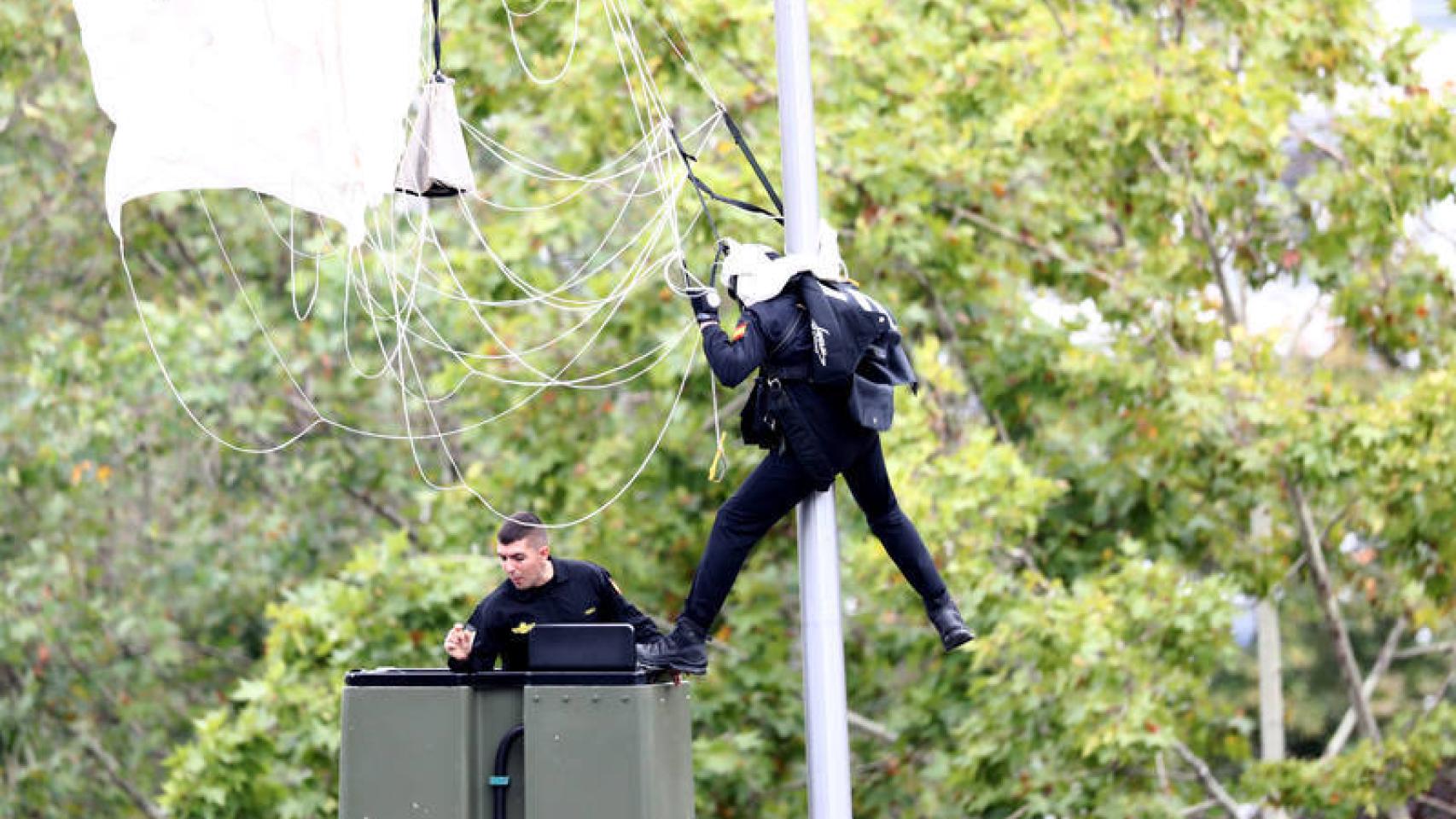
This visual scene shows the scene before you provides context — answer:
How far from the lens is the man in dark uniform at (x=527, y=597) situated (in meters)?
8.10

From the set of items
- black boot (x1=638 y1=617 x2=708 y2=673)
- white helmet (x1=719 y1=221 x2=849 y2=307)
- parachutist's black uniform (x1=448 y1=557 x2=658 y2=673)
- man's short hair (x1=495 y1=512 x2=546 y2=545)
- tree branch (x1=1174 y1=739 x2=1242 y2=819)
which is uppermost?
white helmet (x1=719 y1=221 x2=849 y2=307)

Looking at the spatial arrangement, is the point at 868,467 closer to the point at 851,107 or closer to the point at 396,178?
the point at 396,178

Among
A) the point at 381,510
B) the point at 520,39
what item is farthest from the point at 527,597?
the point at 381,510

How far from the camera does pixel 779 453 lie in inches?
303

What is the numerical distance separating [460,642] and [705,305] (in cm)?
133

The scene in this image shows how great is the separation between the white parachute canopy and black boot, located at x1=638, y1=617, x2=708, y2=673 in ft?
6.88

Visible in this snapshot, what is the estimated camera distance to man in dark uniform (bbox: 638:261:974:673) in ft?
24.3

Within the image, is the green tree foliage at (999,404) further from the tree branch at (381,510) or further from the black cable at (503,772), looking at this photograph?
the black cable at (503,772)

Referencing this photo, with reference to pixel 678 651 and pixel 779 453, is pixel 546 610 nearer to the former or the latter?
pixel 678 651

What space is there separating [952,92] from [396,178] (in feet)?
22.7

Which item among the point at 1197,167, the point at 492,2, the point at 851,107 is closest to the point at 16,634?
the point at 492,2

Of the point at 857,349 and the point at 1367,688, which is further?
the point at 1367,688

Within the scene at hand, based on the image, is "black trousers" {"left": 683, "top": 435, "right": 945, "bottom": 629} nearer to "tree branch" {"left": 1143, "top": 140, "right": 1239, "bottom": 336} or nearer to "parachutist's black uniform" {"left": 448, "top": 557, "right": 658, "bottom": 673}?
"parachutist's black uniform" {"left": 448, "top": 557, "right": 658, "bottom": 673}

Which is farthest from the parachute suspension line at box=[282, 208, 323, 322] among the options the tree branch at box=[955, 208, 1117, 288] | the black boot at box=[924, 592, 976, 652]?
the tree branch at box=[955, 208, 1117, 288]
